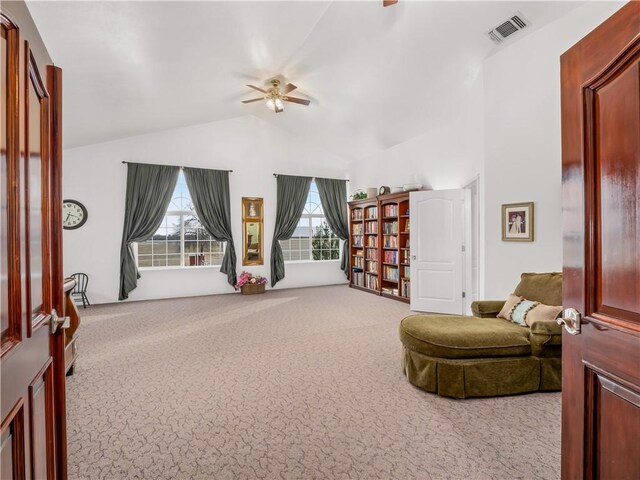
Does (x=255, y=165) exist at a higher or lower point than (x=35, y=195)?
higher

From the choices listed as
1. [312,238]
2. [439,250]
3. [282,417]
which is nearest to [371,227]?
[312,238]

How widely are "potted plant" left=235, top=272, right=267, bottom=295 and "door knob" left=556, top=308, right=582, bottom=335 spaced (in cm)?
619

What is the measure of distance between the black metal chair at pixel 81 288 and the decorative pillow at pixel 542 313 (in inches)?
259

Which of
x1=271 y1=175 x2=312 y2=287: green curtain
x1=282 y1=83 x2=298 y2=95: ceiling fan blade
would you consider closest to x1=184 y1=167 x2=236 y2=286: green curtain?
x1=271 y1=175 x2=312 y2=287: green curtain

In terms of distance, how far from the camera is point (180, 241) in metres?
6.78

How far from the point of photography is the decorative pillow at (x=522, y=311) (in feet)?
9.53

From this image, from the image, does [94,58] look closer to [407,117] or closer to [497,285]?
[407,117]

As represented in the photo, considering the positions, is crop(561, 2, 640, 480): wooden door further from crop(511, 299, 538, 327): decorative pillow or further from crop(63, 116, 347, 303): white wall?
crop(63, 116, 347, 303): white wall

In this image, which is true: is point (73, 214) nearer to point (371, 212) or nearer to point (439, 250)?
point (371, 212)

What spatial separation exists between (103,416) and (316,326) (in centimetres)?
268

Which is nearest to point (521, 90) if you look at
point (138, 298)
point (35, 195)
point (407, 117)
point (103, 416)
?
point (407, 117)

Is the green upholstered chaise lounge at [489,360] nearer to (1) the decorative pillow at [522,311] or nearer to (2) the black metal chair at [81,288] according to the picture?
(1) the decorative pillow at [522,311]

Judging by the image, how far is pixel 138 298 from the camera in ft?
20.6

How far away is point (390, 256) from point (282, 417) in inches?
189
